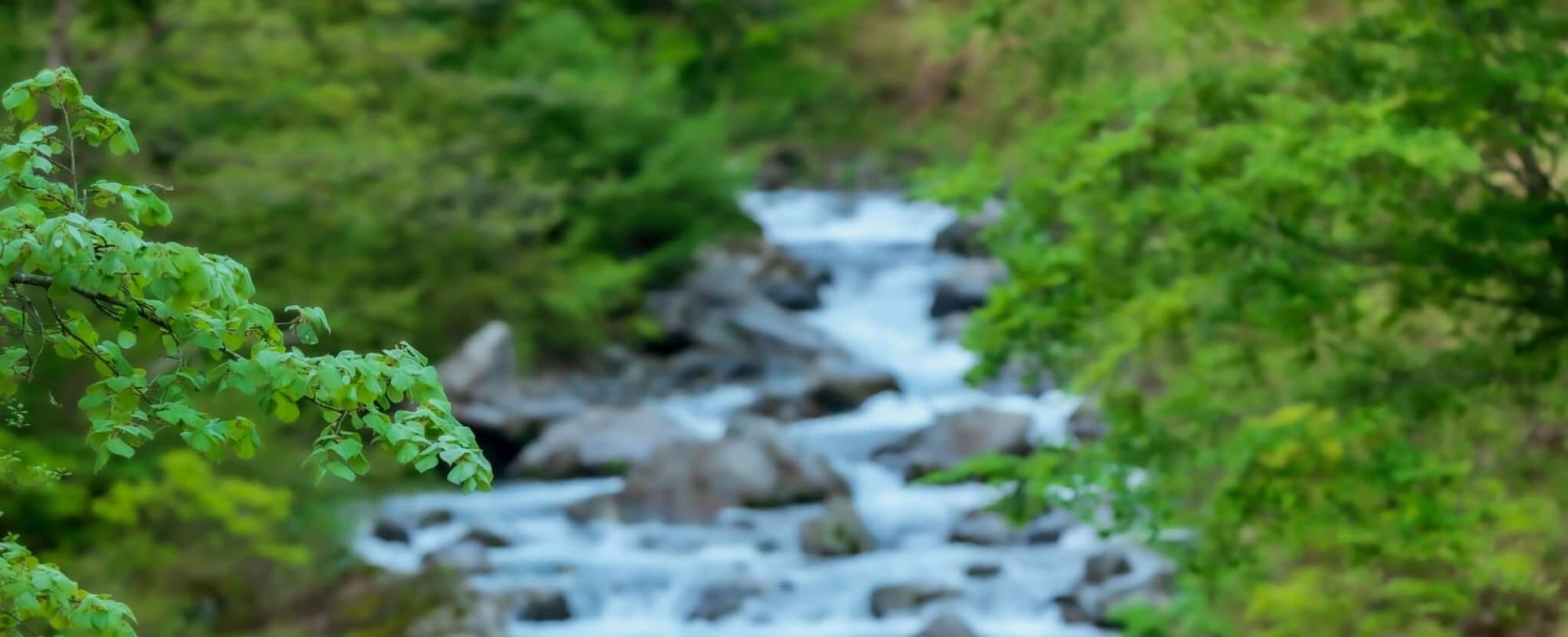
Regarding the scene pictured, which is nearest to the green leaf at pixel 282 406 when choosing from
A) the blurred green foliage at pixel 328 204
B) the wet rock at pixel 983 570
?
the blurred green foliage at pixel 328 204

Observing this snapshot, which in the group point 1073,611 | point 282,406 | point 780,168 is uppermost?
point 780,168

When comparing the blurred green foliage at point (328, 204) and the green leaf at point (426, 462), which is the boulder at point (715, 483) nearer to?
the blurred green foliage at point (328, 204)

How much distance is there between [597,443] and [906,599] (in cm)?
471

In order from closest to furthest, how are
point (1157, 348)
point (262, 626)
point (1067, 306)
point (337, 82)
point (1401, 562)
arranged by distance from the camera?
point (1067, 306)
point (1401, 562)
point (262, 626)
point (1157, 348)
point (337, 82)

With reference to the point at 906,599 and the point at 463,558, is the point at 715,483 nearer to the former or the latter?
the point at 463,558

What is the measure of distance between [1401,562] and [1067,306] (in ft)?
10.2

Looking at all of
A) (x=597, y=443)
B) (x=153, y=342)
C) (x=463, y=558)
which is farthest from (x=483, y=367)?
(x=153, y=342)

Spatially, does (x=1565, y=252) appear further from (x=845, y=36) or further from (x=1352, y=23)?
(x=845, y=36)

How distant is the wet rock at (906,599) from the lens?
38.9 feet

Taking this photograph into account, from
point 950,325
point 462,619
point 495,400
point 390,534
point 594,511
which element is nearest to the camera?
point 462,619

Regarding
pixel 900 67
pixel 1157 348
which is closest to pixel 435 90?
pixel 1157 348

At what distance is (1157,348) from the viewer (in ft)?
39.7

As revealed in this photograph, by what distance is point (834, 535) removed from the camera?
519 inches

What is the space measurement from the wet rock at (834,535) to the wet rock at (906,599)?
3.79 ft
